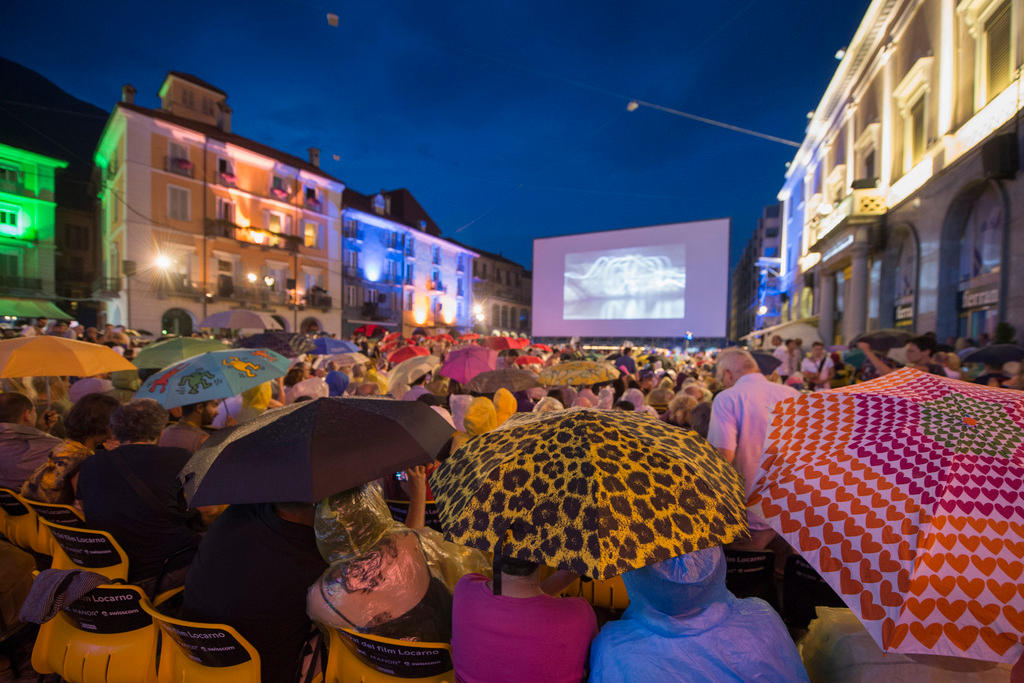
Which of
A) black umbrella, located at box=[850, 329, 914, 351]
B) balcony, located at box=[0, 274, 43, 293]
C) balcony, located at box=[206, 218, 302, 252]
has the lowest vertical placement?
black umbrella, located at box=[850, 329, 914, 351]

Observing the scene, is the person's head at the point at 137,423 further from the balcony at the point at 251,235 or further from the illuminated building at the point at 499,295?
the illuminated building at the point at 499,295

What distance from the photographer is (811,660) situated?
5.48 feet

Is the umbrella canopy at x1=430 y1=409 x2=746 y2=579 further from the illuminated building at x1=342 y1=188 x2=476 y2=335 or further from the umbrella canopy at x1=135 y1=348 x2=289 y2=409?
the illuminated building at x1=342 y1=188 x2=476 y2=335

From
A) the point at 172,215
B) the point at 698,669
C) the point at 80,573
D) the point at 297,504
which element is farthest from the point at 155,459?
the point at 172,215

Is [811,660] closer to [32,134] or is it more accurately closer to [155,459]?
[155,459]

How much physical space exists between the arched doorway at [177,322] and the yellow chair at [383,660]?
27.9 metres

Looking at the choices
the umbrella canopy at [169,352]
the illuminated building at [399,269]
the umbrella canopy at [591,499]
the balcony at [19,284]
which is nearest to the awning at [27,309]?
the balcony at [19,284]

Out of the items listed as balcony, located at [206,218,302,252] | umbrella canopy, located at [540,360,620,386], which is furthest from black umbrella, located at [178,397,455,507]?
balcony, located at [206,218,302,252]

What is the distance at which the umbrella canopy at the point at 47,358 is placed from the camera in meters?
4.48

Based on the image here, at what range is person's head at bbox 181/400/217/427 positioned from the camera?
4113mm

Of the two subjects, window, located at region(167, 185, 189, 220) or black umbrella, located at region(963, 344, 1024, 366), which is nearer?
black umbrella, located at region(963, 344, 1024, 366)

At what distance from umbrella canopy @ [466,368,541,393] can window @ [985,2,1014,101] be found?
1161 centimetres

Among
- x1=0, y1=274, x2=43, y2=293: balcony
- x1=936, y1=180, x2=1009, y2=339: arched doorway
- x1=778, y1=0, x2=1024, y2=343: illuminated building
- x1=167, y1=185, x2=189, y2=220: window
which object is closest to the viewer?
x1=778, y1=0, x2=1024, y2=343: illuminated building

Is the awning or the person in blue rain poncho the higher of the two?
the awning
